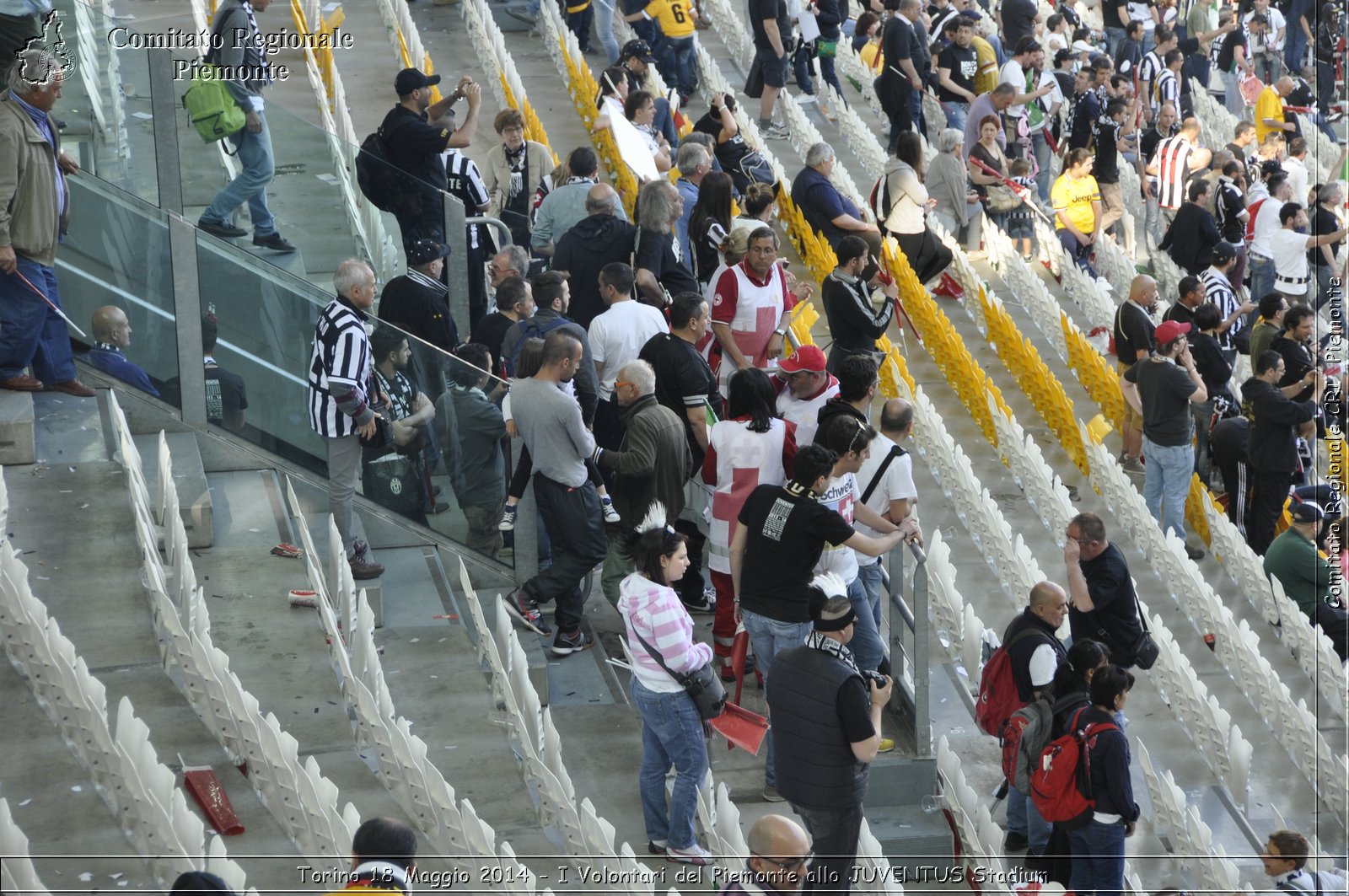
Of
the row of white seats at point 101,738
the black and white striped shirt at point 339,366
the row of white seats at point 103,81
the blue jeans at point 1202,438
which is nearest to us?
the row of white seats at point 101,738

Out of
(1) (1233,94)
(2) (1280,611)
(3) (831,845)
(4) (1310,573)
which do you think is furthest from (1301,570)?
(1) (1233,94)

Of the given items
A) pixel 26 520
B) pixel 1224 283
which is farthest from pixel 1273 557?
pixel 26 520

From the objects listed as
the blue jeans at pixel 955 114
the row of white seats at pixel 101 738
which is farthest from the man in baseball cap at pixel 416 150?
the blue jeans at pixel 955 114

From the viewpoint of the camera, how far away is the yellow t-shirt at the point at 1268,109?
20.0 m

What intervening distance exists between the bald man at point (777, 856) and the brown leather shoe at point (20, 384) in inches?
219

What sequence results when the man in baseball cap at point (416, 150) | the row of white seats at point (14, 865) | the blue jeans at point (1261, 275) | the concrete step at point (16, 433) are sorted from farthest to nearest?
the blue jeans at point (1261, 275) → the man in baseball cap at point (416, 150) → the concrete step at point (16, 433) → the row of white seats at point (14, 865)

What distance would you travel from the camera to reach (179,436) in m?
9.64

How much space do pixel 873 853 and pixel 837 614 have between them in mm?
1235

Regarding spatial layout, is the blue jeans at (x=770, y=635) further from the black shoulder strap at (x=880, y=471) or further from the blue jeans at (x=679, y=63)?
the blue jeans at (x=679, y=63)

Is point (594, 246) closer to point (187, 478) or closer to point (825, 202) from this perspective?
point (187, 478)

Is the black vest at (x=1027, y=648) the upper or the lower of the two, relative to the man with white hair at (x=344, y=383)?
lower

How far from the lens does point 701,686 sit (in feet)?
23.6

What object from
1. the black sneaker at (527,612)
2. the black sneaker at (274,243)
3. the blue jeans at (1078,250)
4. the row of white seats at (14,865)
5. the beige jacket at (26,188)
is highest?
the beige jacket at (26,188)

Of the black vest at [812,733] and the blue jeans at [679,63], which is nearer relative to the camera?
the black vest at [812,733]
